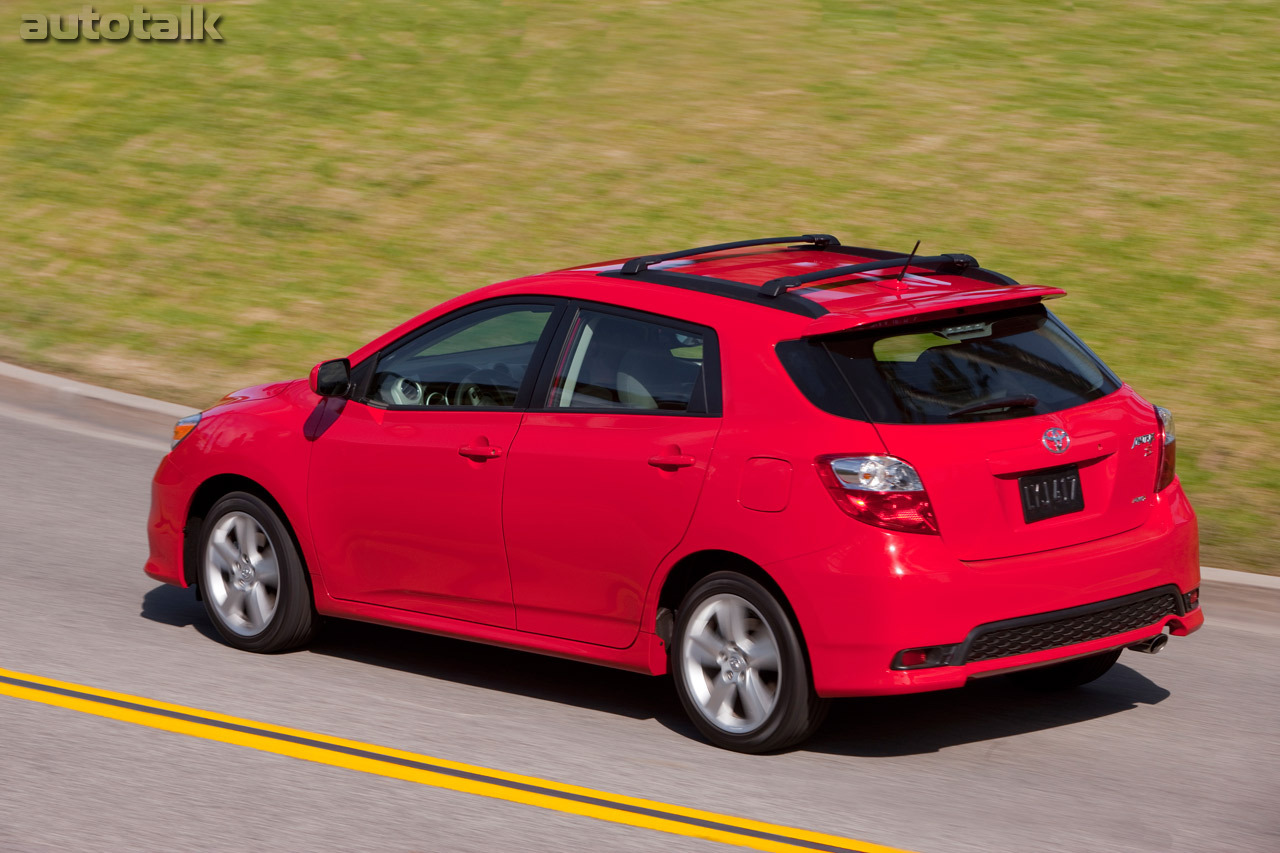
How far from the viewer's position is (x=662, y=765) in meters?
5.99

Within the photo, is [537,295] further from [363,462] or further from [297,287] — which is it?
[297,287]

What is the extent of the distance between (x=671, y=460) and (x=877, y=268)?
1166 millimetres

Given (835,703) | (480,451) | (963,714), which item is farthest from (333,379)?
(963,714)

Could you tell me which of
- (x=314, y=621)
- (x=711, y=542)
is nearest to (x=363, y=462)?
(x=314, y=621)

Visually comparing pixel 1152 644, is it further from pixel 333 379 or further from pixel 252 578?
pixel 252 578

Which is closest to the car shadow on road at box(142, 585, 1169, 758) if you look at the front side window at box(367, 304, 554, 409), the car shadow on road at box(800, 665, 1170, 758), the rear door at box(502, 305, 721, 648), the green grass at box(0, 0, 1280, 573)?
the car shadow on road at box(800, 665, 1170, 758)

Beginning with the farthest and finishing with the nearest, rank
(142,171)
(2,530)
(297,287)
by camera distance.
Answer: (142,171) → (297,287) → (2,530)

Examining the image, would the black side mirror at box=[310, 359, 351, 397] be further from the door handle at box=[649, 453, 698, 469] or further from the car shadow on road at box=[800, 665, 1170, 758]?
the car shadow on road at box=[800, 665, 1170, 758]

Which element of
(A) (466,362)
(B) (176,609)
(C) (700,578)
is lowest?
(B) (176,609)

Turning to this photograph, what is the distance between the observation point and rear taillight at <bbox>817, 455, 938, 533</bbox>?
555cm

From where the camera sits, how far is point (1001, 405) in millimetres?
5816

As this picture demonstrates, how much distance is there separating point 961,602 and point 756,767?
0.96 meters

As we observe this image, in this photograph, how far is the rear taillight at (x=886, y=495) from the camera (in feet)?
18.2

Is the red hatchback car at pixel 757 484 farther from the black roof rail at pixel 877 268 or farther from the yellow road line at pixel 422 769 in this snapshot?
the yellow road line at pixel 422 769
